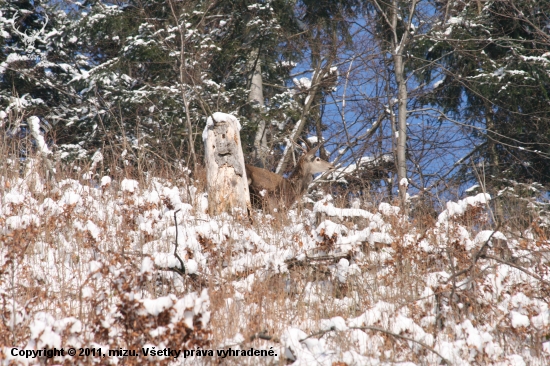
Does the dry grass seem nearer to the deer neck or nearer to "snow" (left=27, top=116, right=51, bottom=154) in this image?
"snow" (left=27, top=116, right=51, bottom=154)

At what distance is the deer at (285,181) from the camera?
910 cm

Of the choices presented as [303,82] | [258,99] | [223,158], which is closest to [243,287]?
[223,158]

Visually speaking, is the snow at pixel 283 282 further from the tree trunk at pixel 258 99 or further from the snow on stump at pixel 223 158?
the tree trunk at pixel 258 99

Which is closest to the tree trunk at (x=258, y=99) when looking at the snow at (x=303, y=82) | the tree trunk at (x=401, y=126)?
the snow at (x=303, y=82)

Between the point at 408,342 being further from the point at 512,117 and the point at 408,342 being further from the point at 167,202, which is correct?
the point at 512,117

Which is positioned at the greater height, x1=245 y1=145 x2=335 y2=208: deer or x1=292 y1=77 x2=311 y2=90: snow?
x1=292 y1=77 x2=311 y2=90: snow

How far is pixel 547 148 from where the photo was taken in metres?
12.2

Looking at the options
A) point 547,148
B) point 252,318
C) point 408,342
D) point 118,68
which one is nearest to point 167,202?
point 252,318

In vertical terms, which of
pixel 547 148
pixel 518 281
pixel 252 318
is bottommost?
pixel 252 318

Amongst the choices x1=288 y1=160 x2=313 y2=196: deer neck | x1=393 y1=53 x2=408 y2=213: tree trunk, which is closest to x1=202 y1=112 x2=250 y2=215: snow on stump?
x1=288 y1=160 x2=313 y2=196: deer neck

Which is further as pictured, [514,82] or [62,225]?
[514,82]

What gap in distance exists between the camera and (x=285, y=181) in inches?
396

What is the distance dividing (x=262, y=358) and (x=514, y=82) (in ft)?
32.4

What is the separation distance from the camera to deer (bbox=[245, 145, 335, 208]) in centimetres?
910
